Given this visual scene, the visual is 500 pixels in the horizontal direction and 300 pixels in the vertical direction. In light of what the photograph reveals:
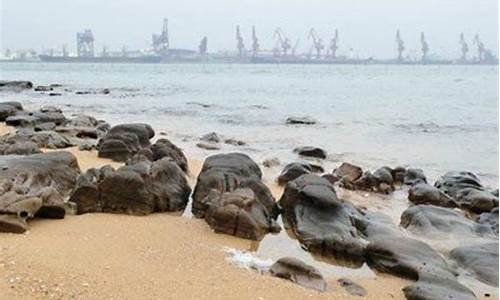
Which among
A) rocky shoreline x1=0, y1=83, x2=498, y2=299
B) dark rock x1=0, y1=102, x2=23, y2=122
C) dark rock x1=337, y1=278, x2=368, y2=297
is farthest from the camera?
dark rock x1=0, y1=102, x2=23, y2=122

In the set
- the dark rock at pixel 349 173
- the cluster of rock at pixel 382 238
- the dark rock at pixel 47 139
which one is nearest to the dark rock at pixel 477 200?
the cluster of rock at pixel 382 238

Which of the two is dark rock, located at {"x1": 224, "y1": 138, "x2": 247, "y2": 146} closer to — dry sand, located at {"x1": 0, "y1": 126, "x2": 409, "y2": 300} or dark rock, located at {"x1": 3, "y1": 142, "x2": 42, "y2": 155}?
dark rock, located at {"x1": 3, "y1": 142, "x2": 42, "y2": 155}

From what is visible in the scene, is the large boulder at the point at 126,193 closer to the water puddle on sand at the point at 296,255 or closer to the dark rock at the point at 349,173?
the water puddle on sand at the point at 296,255

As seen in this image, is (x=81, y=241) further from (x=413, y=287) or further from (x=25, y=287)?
(x=413, y=287)

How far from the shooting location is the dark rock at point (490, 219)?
9008mm

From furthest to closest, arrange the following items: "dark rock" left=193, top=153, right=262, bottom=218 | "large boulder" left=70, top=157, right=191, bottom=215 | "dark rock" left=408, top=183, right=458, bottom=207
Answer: "dark rock" left=408, top=183, right=458, bottom=207 → "dark rock" left=193, top=153, right=262, bottom=218 → "large boulder" left=70, top=157, right=191, bottom=215

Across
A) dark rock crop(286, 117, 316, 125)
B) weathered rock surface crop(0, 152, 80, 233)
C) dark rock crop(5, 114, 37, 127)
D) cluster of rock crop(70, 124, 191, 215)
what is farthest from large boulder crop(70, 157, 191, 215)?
dark rock crop(286, 117, 316, 125)

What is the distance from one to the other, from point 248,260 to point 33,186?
3598 millimetres

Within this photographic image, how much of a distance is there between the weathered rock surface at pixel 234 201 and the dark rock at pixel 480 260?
7.86 ft

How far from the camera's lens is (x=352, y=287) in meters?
6.07

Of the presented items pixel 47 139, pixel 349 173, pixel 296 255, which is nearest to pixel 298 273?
pixel 296 255

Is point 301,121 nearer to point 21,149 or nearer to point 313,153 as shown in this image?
point 313,153

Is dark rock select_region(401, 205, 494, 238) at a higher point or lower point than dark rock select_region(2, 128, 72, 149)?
lower

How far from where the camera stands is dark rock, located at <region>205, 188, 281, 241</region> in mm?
7535
